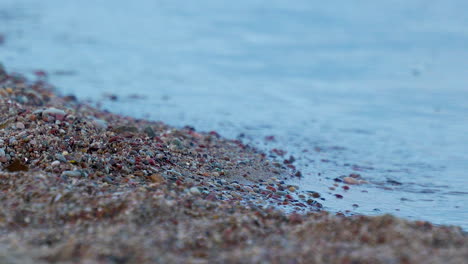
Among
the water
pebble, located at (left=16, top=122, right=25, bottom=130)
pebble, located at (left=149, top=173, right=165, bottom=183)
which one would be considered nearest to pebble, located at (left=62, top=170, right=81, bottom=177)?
pebble, located at (left=149, top=173, right=165, bottom=183)

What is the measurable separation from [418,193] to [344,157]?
132 cm

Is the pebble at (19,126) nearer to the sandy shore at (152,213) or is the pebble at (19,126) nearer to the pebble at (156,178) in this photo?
the sandy shore at (152,213)

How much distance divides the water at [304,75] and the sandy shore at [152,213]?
1315mm

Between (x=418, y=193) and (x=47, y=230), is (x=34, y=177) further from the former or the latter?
(x=418, y=193)

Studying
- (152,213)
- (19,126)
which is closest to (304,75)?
(19,126)

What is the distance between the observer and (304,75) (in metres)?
11.2

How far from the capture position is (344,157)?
6.73 metres

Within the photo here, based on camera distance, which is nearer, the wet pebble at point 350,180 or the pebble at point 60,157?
the pebble at point 60,157

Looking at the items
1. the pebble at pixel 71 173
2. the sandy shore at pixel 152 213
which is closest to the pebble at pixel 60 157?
the sandy shore at pixel 152 213

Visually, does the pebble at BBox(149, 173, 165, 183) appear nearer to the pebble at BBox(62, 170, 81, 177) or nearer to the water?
the pebble at BBox(62, 170, 81, 177)

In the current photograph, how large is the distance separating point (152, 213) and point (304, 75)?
27.3 ft

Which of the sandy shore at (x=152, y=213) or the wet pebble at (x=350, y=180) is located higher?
the sandy shore at (x=152, y=213)

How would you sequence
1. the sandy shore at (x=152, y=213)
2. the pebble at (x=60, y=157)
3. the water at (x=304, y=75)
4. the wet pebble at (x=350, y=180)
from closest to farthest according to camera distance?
the sandy shore at (x=152, y=213), the pebble at (x=60, y=157), the wet pebble at (x=350, y=180), the water at (x=304, y=75)

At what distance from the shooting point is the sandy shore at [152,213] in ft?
9.13
